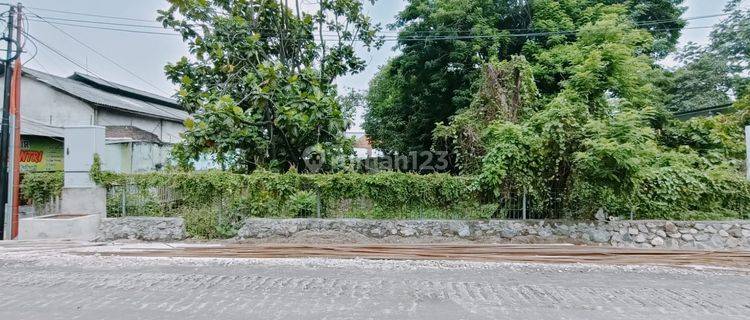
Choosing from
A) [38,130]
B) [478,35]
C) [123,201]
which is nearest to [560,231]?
[478,35]

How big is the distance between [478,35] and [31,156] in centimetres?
1726

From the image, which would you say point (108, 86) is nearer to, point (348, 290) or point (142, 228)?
point (142, 228)

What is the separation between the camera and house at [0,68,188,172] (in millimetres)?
14734

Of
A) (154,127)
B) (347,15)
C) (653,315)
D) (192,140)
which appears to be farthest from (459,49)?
(154,127)

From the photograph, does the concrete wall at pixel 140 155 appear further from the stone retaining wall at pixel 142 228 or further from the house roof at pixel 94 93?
the stone retaining wall at pixel 142 228

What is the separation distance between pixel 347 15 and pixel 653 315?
11.7 meters

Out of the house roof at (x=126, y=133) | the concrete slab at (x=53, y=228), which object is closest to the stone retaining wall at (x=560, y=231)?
the concrete slab at (x=53, y=228)

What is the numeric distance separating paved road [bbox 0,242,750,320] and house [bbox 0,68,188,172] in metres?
8.50

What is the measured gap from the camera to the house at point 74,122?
14.7 m

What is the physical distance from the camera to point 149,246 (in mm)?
8758

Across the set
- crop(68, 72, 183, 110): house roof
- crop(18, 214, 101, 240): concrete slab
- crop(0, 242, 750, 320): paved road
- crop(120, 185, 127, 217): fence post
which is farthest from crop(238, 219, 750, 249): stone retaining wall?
crop(68, 72, 183, 110): house roof

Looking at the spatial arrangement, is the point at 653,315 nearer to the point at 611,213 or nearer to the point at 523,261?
the point at 523,261

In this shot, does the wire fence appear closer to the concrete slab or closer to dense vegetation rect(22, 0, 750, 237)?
dense vegetation rect(22, 0, 750, 237)

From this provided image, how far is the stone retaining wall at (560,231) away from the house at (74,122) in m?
8.88
